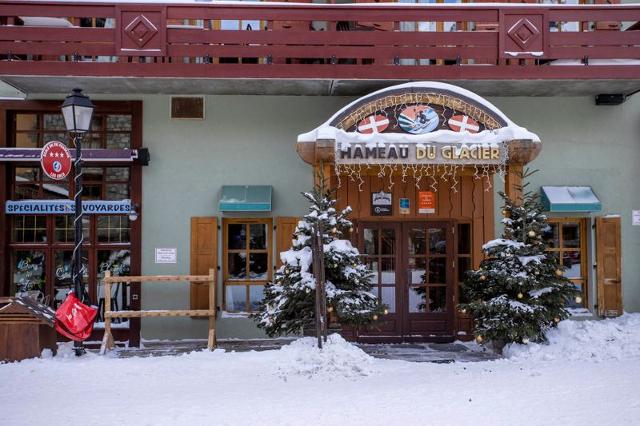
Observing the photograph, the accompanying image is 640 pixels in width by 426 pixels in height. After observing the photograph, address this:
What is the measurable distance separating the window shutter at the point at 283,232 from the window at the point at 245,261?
0.64 ft

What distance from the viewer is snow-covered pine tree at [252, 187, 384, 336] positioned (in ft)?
26.6

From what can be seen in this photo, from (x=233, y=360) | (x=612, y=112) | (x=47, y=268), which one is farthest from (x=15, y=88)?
(x=612, y=112)

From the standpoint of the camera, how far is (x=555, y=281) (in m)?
8.39

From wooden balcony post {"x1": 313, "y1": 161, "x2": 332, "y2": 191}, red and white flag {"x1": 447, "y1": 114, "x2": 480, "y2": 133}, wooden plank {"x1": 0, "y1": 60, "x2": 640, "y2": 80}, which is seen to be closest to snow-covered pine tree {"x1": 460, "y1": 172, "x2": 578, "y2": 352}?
red and white flag {"x1": 447, "y1": 114, "x2": 480, "y2": 133}

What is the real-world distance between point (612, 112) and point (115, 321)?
992 centimetres

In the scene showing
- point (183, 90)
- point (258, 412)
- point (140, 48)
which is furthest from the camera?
point (183, 90)

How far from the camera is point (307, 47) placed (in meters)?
9.80

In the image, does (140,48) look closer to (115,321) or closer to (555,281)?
(115,321)

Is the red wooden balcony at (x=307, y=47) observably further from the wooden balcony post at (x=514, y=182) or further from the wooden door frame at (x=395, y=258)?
the wooden door frame at (x=395, y=258)

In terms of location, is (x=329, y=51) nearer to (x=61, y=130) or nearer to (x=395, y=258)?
→ (x=395, y=258)

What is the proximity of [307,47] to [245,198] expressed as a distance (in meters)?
2.80

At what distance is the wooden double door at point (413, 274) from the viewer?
10453 mm

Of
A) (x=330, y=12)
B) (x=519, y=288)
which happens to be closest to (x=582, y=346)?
(x=519, y=288)

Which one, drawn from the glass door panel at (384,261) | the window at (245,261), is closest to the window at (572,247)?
the glass door panel at (384,261)
